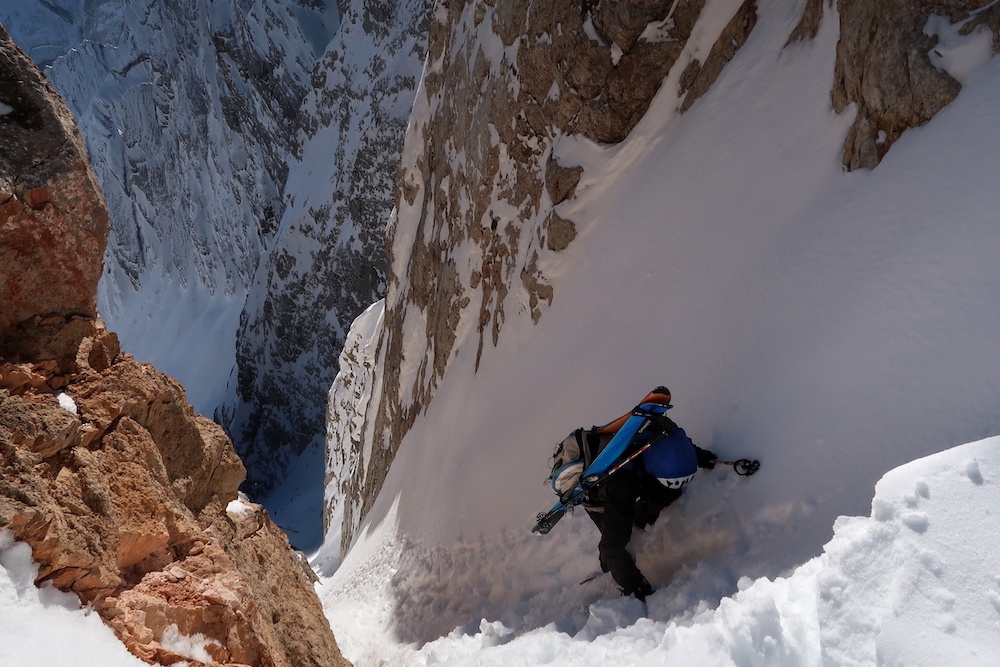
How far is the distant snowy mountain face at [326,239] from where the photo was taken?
3344cm

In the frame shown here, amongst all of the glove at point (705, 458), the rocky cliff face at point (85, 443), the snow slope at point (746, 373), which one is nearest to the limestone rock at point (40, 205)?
the rocky cliff face at point (85, 443)

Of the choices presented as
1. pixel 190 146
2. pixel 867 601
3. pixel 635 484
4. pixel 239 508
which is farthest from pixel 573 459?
pixel 190 146

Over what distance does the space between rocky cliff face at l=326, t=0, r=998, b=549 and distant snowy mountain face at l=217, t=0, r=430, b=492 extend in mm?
19040

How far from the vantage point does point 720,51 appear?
7438mm

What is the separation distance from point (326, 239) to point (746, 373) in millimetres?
33404

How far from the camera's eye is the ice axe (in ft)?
13.2

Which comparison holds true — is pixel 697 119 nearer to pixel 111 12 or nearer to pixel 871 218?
pixel 871 218

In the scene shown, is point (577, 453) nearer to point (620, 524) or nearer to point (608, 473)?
point (608, 473)

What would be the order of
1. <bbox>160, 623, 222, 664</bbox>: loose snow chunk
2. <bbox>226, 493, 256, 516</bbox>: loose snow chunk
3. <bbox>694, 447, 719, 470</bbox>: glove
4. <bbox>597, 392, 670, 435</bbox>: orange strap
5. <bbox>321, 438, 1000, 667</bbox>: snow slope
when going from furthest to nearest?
<bbox>226, 493, 256, 516</bbox>: loose snow chunk
<bbox>694, 447, 719, 470</bbox>: glove
<bbox>597, 392, 670, 435</bbox>: orange strap
<bbox>160, 623, 222, 664</bbox>: loose snow chunk
<bbox>321, 438, 1000, 667</bbox>: snow slope

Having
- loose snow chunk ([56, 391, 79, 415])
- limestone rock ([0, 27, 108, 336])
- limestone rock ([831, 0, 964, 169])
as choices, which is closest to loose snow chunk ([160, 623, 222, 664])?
loose snow chunk ([56, 391, 79, 415])

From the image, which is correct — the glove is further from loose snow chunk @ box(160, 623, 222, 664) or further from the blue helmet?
loose snow chunk @ box(160, 623, 222, 664)

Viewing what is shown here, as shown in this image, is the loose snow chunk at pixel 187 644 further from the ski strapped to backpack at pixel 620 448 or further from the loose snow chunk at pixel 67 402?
the ski strapped to backpack at pixel 620 448

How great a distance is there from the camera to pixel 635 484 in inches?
166

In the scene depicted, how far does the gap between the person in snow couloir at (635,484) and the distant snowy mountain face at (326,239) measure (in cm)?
3034
